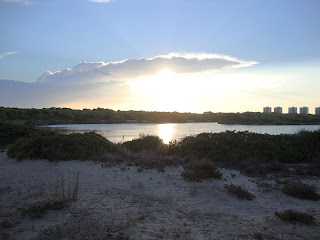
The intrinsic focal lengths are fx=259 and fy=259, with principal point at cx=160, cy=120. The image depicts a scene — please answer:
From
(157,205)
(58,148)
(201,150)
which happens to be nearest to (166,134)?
(201,150)

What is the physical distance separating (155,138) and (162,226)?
11482mm

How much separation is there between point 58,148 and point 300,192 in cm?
1147

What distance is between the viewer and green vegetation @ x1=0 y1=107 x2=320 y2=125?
64.9m

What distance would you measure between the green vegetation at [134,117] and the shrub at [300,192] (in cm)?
4853

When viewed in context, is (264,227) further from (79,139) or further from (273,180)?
(79,139)

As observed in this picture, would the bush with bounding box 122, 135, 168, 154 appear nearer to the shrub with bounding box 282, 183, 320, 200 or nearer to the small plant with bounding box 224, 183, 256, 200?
the small plant with bounding box 224, 183, 256, 200

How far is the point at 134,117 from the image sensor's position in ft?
315

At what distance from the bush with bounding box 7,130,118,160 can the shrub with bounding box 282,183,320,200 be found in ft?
31.8

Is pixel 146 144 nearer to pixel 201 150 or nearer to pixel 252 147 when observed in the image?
pixel 201 150

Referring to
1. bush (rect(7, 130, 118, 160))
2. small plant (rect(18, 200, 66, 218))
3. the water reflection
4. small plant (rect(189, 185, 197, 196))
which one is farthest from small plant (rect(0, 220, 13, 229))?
the water reflection

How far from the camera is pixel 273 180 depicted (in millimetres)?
10625

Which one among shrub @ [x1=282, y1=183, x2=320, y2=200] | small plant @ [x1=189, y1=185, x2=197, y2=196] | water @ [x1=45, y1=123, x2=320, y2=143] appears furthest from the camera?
water @ [x1=45, y1=123, x2=320, y2=143]

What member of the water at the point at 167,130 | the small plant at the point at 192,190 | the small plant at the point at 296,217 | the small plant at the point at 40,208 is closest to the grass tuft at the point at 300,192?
the small plant at the point at 296,217

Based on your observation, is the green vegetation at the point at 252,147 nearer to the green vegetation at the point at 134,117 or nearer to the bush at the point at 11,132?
the bush at the point at 11,132
